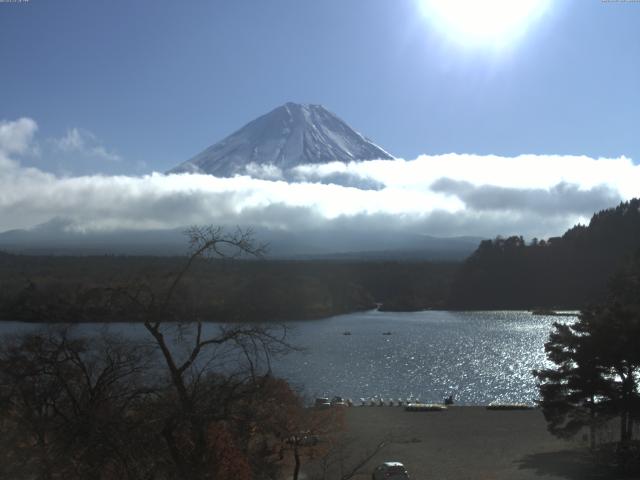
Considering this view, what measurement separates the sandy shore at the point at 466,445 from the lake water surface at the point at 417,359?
2.56m

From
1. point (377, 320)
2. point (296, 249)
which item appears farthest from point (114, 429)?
point (296, 249)

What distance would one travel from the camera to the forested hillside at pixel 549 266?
6919 centimetres

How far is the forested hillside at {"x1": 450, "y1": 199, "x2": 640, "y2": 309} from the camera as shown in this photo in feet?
227

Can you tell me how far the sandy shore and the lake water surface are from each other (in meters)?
2.56

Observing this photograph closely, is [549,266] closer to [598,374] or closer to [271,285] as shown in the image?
[271,285]

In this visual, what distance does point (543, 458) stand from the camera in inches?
529

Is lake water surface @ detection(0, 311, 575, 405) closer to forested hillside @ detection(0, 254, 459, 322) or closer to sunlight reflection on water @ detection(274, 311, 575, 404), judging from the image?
sunlight reflection on water @ detection(274, 311, 575, 404)

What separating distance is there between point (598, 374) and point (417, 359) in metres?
21.1

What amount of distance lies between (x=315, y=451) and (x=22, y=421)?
6256 mm

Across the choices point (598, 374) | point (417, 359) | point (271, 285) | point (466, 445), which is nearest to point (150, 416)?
point (598, 374)

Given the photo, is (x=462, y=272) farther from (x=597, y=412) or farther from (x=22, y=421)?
(x=22, y=421)

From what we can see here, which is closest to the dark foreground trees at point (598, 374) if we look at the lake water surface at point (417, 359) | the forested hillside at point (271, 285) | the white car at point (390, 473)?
the white car at point (390, 473)

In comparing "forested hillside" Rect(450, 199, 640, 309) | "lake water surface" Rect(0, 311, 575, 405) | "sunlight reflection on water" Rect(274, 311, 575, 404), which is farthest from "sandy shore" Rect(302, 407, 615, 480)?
"forested hillside" Rect(450, 199, 640, 309)

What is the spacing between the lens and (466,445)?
15531 mm
